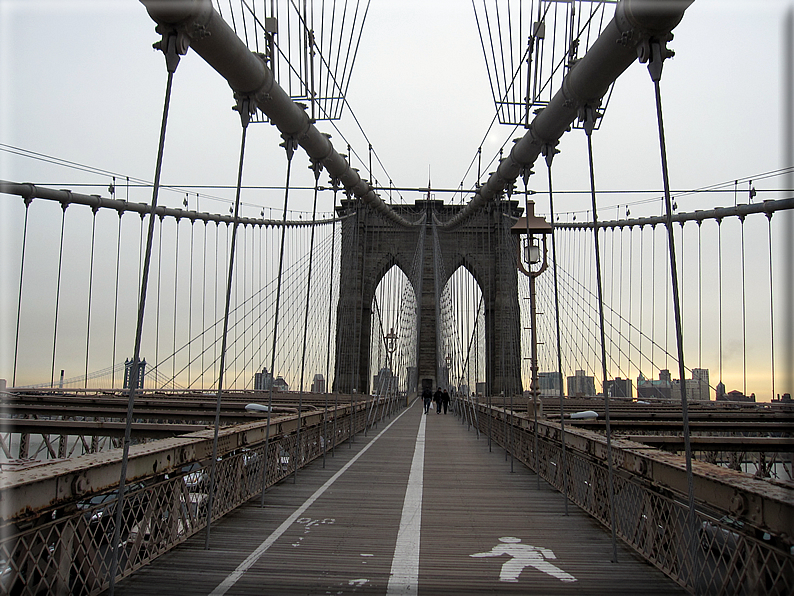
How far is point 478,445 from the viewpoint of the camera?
12.1m

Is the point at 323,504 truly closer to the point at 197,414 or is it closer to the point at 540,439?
the point at 540,439

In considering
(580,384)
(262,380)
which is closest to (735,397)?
(580,384)

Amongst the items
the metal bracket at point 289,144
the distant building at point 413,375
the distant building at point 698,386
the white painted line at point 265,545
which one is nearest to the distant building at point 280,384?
the distant building at point 413,375

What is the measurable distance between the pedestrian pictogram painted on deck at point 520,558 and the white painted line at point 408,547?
1.66ft

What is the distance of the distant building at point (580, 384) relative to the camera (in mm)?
24938

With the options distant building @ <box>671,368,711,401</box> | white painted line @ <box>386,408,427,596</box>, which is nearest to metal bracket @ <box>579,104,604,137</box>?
white painted line @ <box>386,408,427,596</box>

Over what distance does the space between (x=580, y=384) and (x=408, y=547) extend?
2361cm

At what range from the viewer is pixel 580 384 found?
2652cm

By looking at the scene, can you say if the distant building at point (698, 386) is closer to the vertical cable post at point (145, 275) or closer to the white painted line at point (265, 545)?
the white painted line at point (265, 545)

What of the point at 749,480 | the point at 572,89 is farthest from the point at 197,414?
the point at 749,480

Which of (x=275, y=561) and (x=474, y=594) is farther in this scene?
(x=275, y=561)

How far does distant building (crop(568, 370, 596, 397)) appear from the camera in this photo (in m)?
24.9

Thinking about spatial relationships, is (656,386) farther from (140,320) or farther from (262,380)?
(140,320)

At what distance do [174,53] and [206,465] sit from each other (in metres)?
3.08
